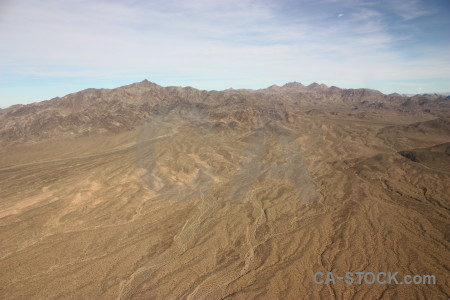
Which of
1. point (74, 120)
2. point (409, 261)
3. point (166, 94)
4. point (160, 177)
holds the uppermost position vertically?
point (166, 94)

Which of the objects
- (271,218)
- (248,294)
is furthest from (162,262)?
(271,218)

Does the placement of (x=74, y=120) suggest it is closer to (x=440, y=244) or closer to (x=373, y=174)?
(x=373, y=174)

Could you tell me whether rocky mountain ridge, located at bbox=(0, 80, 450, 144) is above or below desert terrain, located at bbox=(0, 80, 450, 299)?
above

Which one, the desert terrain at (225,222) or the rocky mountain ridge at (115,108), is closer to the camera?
the desert terrain at (225,222)

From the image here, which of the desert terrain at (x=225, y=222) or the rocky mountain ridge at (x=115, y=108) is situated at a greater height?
the rocky mountain ridge at (x=115, y=108)

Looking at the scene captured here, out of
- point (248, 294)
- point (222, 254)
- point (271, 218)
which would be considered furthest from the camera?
point (271, 218)

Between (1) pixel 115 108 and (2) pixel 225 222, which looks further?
(1) pixel 115 108

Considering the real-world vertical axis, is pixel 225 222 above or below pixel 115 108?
below

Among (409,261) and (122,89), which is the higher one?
(122,89)

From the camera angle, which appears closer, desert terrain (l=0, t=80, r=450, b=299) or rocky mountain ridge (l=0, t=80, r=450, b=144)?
desert terrain (l=0, t=80, r=450, b=299)

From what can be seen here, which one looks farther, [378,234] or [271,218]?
[271,218]

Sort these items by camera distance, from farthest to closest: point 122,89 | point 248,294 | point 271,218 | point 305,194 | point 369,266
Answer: point 122,89 → point 305,194 → point 271,218 → point 369,266 → point 248,294
